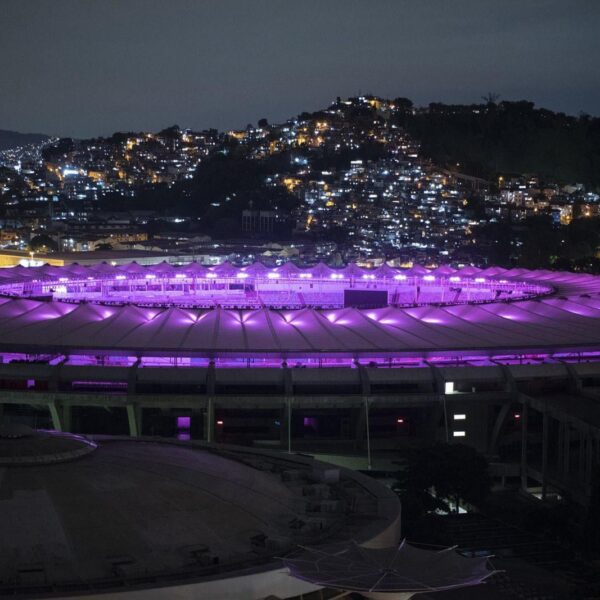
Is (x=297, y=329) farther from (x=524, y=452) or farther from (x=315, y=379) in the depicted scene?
(x=524, y=452)

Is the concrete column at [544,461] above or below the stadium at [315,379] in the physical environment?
below

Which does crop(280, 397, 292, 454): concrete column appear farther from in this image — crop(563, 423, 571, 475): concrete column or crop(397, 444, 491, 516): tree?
crop(563, 423, 571, 475): concrete column

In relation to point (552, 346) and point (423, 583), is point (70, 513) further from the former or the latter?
point (552, 346)

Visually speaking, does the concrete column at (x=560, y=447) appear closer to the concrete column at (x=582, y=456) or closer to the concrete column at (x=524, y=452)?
the concrete column at (x=582, y=456)

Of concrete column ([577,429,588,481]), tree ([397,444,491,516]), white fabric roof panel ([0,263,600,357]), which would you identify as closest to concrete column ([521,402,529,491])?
concrete column ([577,429,588,481])

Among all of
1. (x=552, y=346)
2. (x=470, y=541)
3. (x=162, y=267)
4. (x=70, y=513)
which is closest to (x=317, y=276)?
(x=162, y=267)

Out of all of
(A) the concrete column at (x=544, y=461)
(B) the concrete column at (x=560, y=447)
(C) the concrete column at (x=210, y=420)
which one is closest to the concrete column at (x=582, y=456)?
(B) the concrete column at (x=560, y=447)
